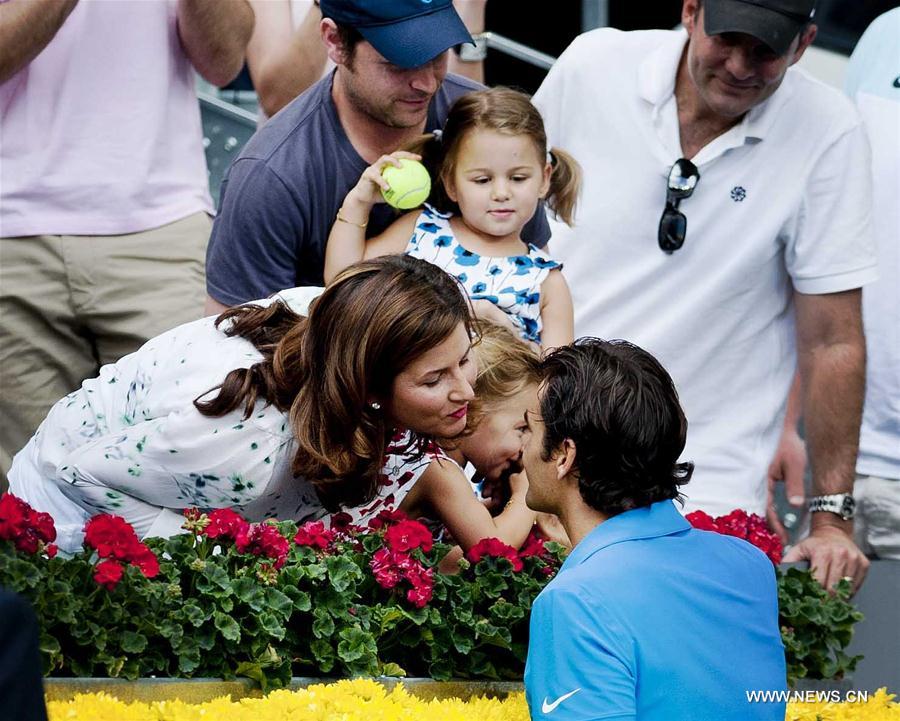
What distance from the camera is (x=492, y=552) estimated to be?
371 cm

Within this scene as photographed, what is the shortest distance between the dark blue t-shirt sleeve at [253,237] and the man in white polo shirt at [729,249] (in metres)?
1.02

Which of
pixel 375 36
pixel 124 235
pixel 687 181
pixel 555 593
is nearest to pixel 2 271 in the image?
pixel 124 235

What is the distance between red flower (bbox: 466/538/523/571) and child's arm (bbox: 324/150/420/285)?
87 centimetres

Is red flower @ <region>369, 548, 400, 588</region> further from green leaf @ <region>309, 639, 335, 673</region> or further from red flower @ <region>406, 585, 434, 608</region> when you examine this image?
green leaf @ <region>309, 639, 335, 673</region>

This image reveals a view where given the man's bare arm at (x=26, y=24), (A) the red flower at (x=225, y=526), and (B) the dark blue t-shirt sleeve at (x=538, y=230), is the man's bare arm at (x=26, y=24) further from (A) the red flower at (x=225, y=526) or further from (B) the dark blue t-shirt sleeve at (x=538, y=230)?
(A) the red flower at (x=225, y=526)

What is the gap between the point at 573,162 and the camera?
4.59 meters

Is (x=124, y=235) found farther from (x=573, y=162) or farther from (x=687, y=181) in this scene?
(x=687, y=181)

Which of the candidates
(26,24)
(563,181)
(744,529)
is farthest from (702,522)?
(26,24)

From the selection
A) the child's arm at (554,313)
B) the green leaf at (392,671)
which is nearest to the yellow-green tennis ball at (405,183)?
the child's arm at (554,313)

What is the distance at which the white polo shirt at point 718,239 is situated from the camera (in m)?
4.68

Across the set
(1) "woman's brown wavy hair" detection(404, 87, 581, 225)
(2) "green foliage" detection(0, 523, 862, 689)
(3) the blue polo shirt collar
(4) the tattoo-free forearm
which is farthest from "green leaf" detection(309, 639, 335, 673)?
(4) the tattoo-free forearm

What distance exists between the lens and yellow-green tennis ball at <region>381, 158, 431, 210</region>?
13.5 feet

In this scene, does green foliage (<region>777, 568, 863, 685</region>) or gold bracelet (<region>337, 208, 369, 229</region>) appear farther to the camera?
gold bracelet (<region>337, 208, 369, 229</region>)

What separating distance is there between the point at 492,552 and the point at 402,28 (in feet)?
4.61
